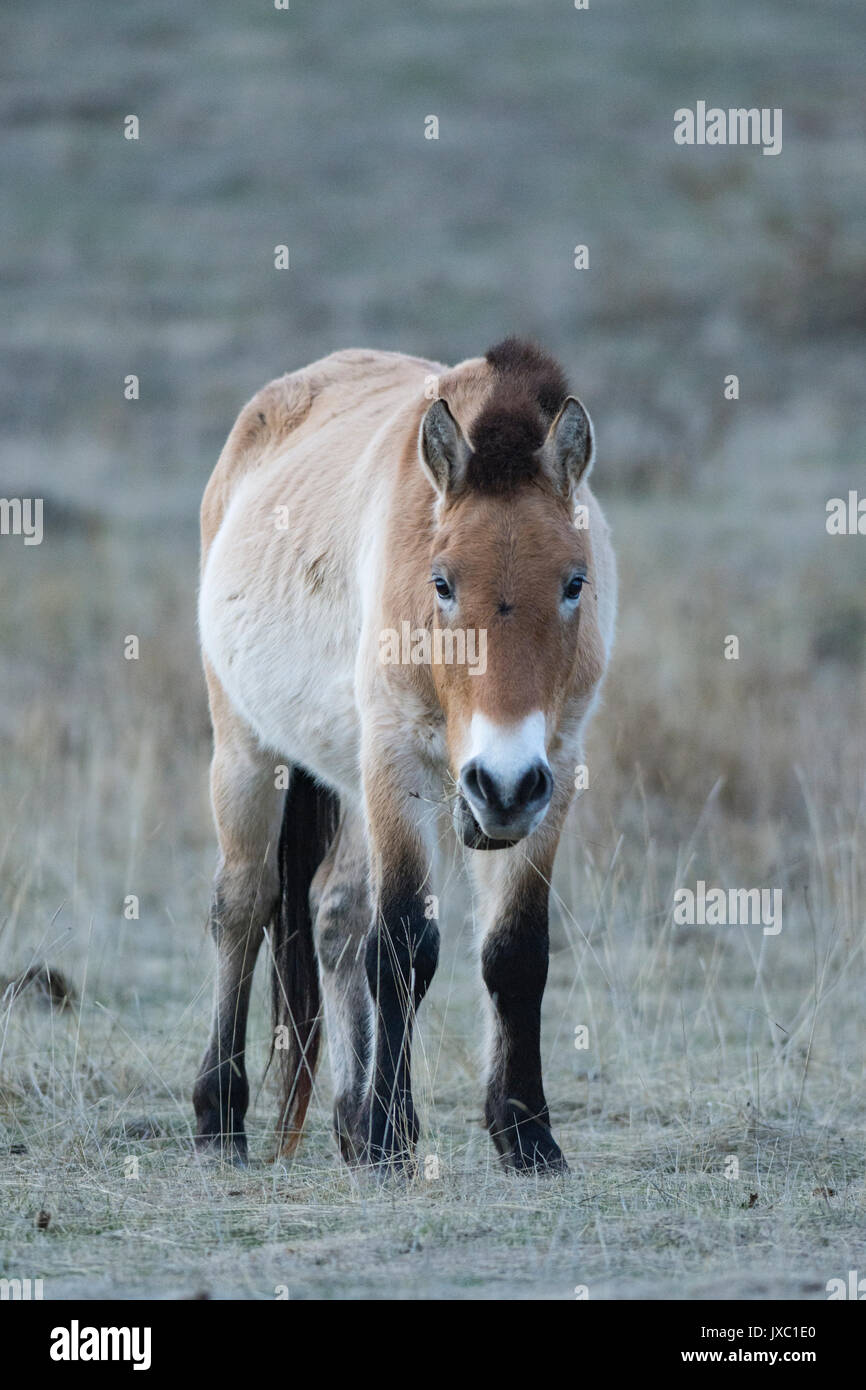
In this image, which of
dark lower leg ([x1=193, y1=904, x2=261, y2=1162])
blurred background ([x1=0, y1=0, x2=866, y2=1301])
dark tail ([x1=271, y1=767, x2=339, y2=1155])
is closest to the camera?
dark lower leg ([x1=193, y1=904, x2=261, y2=1162])

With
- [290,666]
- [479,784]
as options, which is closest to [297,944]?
[290,666]

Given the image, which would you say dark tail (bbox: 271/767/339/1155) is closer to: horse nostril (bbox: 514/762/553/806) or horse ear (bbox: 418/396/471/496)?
horse ear (bbox: 418/396/471/496)

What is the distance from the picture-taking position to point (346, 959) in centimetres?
633

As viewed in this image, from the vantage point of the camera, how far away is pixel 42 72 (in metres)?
48.4

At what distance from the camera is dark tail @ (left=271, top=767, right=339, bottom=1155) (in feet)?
20.2

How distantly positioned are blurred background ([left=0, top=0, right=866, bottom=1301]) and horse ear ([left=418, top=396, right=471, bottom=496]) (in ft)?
5.74

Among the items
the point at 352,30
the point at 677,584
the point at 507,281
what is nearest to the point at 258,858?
the point at 677,584

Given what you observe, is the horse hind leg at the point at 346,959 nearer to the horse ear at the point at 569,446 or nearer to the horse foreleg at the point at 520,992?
the horse foreleg at the point at 520,992

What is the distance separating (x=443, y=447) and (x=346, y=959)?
2.20 metres

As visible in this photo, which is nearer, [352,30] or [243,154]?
[243,154]

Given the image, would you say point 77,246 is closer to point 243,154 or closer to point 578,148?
point 243,154

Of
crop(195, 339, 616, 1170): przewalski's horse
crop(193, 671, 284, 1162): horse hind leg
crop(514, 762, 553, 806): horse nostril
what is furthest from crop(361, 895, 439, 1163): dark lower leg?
crop(193, 671, 284, 1162): horse hind leg

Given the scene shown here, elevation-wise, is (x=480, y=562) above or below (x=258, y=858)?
above
